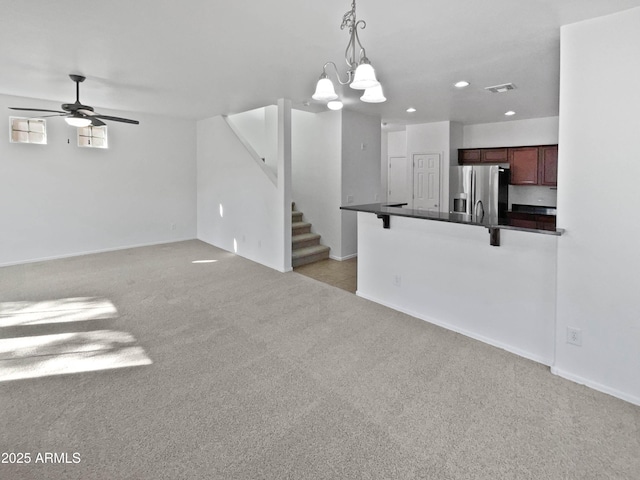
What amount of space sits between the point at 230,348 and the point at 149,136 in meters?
5.31

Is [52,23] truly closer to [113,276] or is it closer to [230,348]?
[230,348]

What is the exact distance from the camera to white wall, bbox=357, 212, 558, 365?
9.14ft

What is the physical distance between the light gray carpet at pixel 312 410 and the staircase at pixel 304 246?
2.10 meters

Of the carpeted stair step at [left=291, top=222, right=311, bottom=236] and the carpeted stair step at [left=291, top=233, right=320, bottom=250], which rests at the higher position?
the carpeted stair step at [left=291, top=222, right=311, bottom=236]

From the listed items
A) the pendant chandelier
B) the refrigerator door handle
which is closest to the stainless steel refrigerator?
the refrigerator door handle

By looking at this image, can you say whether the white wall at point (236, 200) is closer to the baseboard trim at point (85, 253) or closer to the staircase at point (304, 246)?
the staircase at point (304, 246)

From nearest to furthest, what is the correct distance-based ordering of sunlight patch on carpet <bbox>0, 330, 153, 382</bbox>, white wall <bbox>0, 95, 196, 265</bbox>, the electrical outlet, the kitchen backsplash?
the electrical outlet
sunlight patch on carpet <bbox>0, 330, 153, 382</bbox>
white wall <bbox>0, 95, 196, 265</bbox>
the kitchen backsplash

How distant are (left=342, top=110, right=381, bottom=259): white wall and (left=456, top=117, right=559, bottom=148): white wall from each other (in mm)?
2137

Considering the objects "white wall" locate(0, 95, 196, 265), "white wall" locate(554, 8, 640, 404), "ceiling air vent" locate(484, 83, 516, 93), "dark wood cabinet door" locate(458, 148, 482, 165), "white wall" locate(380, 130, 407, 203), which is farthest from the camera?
"white wall" locate(380, 130, 407, 203)

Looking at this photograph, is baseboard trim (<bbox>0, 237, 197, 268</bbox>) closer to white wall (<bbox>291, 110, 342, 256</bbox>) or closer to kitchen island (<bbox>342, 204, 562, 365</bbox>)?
white wall (<bbox>291, 110, 342, 256</bbox>)

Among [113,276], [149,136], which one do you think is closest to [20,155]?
[149,136]

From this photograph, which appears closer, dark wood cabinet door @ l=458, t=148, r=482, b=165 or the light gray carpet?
the light gray carpet

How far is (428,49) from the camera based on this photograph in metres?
3.02

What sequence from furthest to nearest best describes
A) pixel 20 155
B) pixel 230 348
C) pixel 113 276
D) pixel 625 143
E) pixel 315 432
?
pixel 20 155 → pixel 113 276 → pixel 230 348 → pixel 625 143 → pixel 315 432
